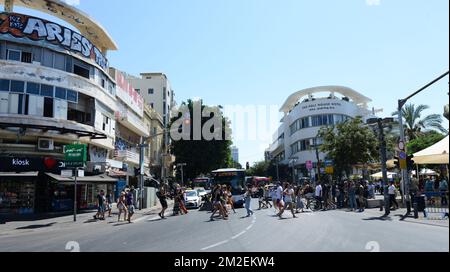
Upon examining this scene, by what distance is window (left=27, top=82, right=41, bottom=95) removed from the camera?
81.5 feet

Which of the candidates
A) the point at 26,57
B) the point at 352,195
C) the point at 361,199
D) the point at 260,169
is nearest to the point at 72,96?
the point at 26,57

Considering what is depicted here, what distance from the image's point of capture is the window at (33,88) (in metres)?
24.8

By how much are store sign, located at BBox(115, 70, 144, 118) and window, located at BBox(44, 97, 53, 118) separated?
34.0ft

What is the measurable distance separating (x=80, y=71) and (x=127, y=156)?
12708mm

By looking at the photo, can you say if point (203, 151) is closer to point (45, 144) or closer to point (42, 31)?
point (45, 144)

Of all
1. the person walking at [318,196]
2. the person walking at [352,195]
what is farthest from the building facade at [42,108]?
the person walking at [352,195]

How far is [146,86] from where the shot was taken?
3039 inches

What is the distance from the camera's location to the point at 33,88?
25016 millimetres

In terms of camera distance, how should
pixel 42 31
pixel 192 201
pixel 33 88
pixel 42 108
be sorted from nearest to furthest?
pixel 33 88
pixel 42 108
pixel 42 31
pixel 192 201

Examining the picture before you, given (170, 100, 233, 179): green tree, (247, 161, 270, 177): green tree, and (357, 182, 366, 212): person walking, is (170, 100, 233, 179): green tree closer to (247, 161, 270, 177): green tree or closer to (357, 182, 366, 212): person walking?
(357, 182, 366, 212): person walking
